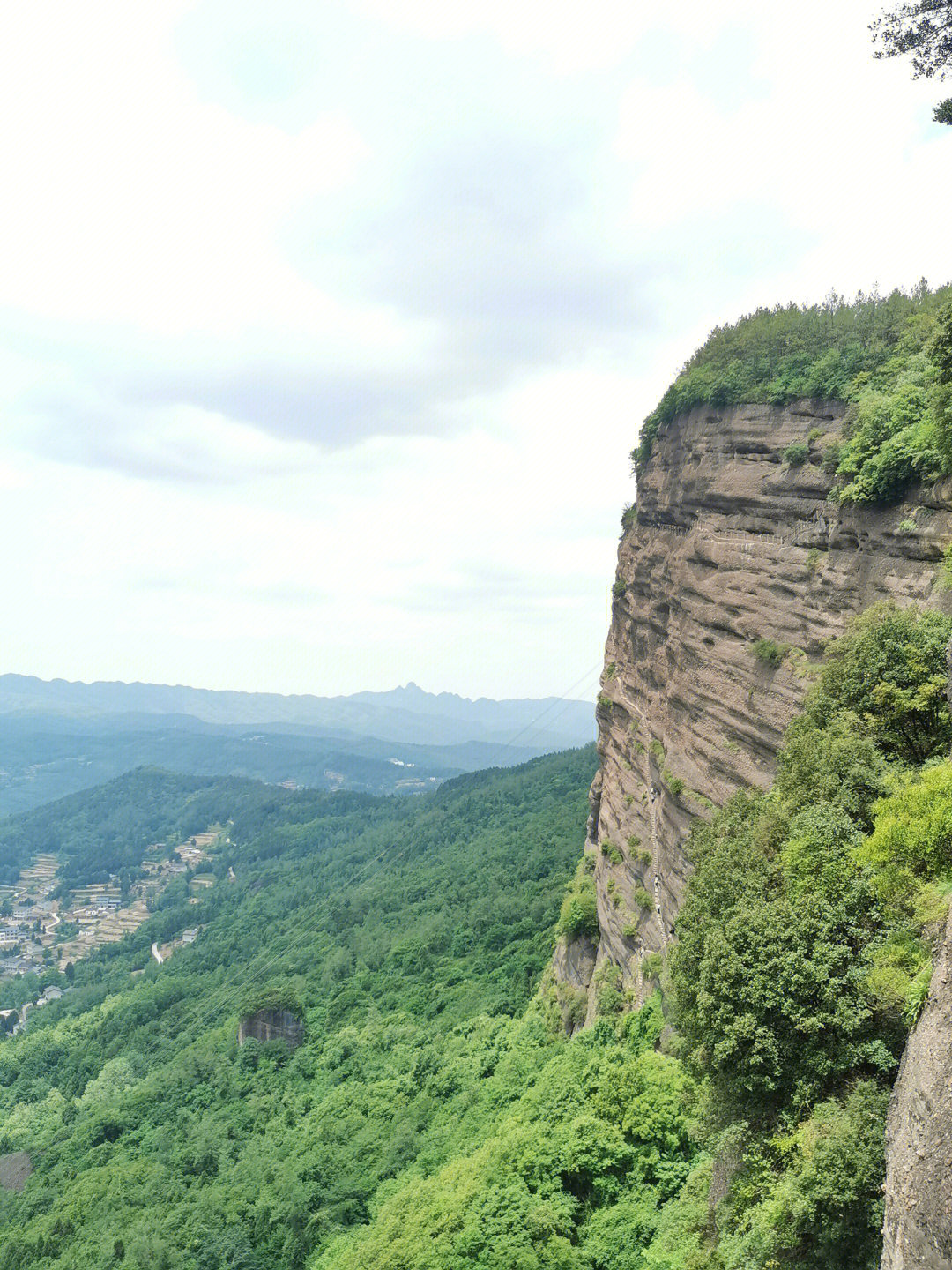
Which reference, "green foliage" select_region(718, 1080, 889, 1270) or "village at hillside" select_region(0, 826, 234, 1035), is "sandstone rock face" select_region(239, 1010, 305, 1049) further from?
"village at hillside" select_region(0, 826, 234, 1035)

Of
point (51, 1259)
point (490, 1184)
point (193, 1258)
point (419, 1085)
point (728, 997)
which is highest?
point (728, 997)

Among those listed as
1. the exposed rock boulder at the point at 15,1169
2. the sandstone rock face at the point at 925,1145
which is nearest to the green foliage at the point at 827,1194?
the sandstone rock face at the point at 925,1145

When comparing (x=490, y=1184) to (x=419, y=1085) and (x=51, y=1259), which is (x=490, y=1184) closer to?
(x=419, y=1085)

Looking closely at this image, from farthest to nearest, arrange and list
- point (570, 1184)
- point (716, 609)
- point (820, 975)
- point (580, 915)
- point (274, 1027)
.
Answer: point (274, 1027) < point (580, 915) < point (716, 609) < point (570, 1184) < point (820, 975)

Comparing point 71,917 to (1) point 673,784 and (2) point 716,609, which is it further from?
(2) point 716,609

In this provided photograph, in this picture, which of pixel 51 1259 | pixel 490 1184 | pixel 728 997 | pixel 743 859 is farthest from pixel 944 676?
pixel 51 1259

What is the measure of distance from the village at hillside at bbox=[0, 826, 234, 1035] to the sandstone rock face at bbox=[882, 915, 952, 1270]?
405 feet

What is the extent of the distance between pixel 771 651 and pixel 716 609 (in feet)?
12.1

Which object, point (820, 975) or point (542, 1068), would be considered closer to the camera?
point (820, 975)

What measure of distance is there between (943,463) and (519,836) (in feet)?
229

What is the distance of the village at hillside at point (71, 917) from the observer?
12525 cm

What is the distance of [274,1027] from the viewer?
58.2 meters

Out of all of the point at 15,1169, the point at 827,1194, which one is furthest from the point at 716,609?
the point at 15,1169

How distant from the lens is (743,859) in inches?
617
